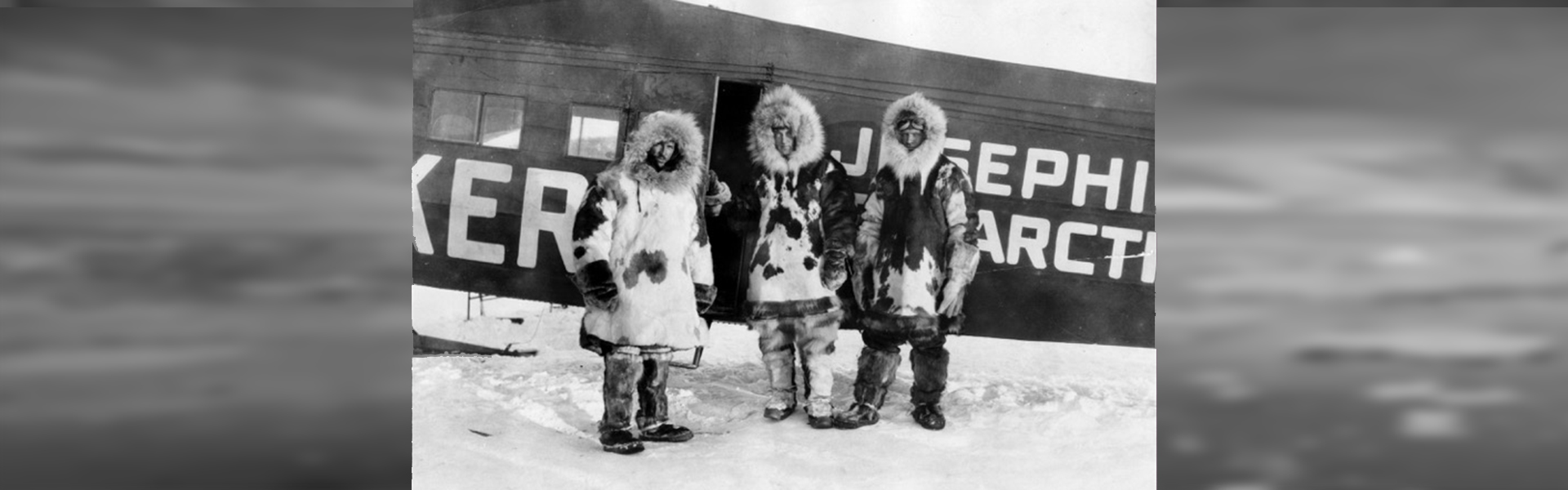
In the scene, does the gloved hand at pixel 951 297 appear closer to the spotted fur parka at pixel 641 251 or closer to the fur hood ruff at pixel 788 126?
the fur hood ruff at pixel 788 126

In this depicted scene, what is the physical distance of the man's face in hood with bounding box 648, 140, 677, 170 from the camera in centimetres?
254

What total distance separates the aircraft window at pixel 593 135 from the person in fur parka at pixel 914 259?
2.74ft

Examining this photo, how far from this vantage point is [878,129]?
9.18ft

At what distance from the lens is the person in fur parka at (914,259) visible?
266cm

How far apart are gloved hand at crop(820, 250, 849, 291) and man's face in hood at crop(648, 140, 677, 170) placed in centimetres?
56

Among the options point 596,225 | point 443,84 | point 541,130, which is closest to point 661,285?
point 596,225

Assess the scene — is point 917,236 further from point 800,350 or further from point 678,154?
point 678,154

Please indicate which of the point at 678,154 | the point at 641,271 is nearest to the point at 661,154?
the point at 678,154

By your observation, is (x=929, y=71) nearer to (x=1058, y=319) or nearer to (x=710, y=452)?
(x=1058, y=319)

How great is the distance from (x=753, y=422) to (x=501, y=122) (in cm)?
123

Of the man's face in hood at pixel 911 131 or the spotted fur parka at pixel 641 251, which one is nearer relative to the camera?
the spotted fur parka at pixel 641 251

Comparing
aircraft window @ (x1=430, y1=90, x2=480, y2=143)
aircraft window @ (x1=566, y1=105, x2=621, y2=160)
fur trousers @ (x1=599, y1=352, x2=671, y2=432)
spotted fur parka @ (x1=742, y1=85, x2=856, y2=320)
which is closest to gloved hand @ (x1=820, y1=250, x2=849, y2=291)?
spotted fur parka @ (x1=742, y1=85, x2=856, y2=320)

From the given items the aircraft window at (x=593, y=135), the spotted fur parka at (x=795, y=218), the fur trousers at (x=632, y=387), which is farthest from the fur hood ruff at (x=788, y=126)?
the fur trousers at (x=632, y=387)

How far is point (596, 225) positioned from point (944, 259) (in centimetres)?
105
